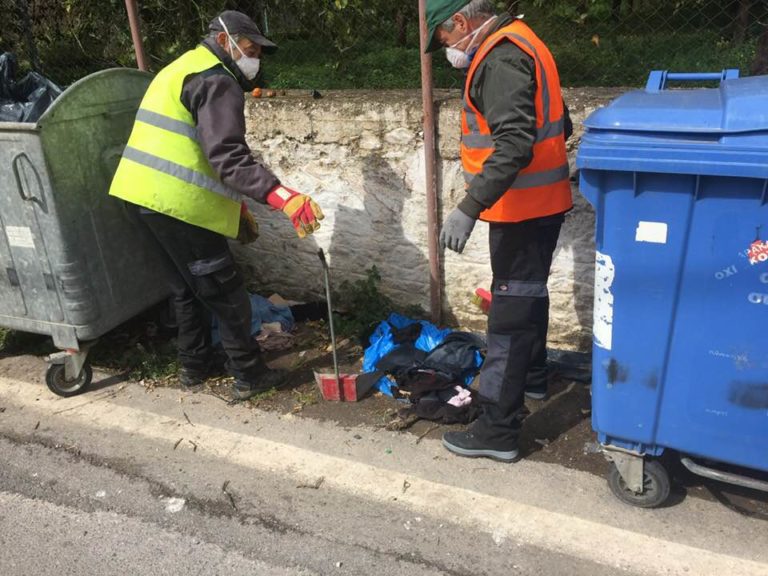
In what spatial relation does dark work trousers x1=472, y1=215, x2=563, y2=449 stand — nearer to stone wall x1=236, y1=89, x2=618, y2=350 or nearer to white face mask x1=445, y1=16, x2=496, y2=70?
white face mask x1=445, y1=16, x2=496, y2=70

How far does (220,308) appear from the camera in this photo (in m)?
3.35

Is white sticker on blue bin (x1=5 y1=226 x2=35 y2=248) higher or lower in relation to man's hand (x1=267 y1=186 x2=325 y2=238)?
lower

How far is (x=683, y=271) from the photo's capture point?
217 cm

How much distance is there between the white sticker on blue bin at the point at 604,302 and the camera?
229cm

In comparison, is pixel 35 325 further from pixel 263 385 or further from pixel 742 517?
pixel 742 517

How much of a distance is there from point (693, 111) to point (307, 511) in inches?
78.3

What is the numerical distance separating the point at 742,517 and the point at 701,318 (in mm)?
861

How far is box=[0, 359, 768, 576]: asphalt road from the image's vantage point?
7.89 feet

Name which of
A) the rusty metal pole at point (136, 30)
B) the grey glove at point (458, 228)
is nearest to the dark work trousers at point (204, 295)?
the grey glove at point (458, 228)

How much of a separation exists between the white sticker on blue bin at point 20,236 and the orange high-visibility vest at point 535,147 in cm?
216

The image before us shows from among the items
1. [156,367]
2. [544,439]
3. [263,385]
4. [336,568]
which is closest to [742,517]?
[544,439]

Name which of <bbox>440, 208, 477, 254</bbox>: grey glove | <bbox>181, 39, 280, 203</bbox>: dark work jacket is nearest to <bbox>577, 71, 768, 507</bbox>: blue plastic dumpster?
<bbox>440, 208, 477, 254</bbox>: grey glove

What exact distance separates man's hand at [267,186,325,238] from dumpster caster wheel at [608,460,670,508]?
159cm

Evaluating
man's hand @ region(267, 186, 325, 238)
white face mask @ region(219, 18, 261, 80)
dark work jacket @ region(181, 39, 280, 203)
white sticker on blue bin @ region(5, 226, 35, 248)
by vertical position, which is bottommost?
white sticker on blue bin @ region(5, 226, 35, 248)
